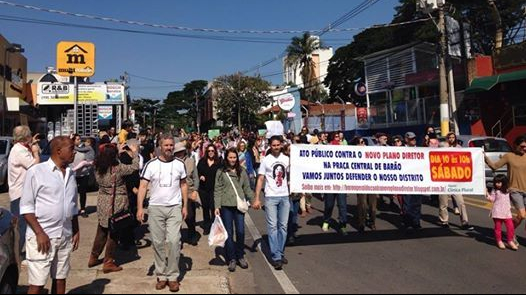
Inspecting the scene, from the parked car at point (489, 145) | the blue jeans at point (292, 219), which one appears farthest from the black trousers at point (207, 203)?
the parked car at point (489, 145)

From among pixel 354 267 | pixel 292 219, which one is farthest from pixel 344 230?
pixel 354 267

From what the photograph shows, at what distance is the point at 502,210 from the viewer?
25.0ft

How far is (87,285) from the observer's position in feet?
19.3

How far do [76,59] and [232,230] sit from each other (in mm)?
10318

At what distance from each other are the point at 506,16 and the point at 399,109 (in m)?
19.4

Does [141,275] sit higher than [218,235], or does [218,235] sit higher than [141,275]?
[218,235]

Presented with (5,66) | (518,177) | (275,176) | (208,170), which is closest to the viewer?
(275,176)

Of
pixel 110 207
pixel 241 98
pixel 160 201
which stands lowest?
pixel 110 207

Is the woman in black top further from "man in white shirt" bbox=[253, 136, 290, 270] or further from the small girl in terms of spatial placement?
the small girl

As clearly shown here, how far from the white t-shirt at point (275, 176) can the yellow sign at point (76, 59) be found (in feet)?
31.9

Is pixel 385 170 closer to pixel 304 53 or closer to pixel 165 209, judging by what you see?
pixel 165 209

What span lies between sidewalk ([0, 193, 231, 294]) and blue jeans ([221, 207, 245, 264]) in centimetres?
25

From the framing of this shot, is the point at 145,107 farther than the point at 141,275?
Yes

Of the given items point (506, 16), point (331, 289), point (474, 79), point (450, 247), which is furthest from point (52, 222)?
point (506, 16)
